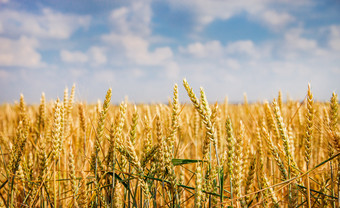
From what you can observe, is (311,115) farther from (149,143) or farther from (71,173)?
(71,173)

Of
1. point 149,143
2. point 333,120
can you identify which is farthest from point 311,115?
point 149,143

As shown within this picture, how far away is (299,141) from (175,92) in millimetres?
1887

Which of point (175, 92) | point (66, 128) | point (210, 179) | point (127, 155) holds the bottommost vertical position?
point (210, 179)

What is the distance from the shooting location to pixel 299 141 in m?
2.28

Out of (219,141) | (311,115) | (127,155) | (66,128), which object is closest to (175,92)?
(127,155)

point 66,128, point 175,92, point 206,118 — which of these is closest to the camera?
point 206,118

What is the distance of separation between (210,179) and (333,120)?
2.30ft

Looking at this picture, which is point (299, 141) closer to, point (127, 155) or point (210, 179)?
point (210, 179)

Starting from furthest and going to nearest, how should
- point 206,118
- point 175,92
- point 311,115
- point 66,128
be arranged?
point 66,128 → point 311,115 → point 175,92 → point 206,118

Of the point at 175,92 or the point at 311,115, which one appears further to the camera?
the point at 311,115

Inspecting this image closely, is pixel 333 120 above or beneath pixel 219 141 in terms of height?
above

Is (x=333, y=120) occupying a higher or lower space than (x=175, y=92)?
lower

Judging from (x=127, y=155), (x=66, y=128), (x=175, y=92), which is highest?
(x=175, y=92)

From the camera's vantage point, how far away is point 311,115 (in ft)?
3.48
